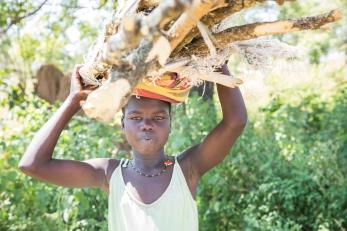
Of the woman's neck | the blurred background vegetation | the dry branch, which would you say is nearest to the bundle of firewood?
the dry branch

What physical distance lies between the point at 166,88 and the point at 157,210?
469mm

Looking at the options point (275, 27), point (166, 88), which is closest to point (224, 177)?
point (166, 88)

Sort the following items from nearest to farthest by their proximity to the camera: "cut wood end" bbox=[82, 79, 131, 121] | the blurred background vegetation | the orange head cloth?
1. "cut wood end" bbox=[82, 79, 131, 121]
2. the orange head cloth
3. the blurred background vegetation

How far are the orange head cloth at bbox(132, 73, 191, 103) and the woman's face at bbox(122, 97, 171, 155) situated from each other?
5cm

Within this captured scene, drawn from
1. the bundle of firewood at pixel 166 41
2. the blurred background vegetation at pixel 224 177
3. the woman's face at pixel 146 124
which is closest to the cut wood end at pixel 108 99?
the bundle of firewood at pixel 166 41

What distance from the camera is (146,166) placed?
227 centimetres

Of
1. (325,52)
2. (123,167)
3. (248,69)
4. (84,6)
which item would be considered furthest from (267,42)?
(325,52)

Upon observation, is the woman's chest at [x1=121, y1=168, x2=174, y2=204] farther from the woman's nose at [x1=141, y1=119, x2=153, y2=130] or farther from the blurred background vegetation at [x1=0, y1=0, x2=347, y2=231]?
the blurred background vegetation at [x1=0, y1=0, x2=347, y2=231]

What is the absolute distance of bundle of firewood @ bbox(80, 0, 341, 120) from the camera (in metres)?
1.21

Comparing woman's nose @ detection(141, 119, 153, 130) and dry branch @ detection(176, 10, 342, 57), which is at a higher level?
dry branch @ detection(176, 10, 342, 57)

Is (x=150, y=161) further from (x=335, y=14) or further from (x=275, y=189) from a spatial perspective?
(x=275, y=189)

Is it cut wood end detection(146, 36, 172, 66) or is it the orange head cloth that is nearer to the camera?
cut wood end detection(146, 36, 172, 66)

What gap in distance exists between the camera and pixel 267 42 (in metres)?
1.91

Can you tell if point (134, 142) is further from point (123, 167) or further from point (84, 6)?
point (84, 6)
